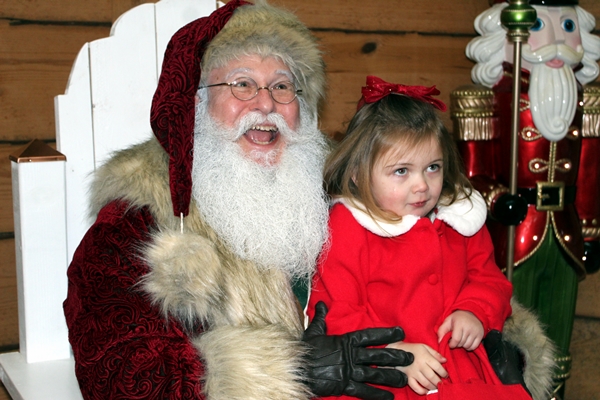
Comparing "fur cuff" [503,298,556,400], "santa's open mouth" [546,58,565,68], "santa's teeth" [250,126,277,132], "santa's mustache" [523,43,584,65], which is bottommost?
"fur cuff" [503,298,556,400]

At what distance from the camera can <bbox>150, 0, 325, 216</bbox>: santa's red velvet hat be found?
5.20 ft

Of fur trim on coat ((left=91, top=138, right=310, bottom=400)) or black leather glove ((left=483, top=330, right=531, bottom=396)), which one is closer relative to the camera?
fur trim on coat ((left=91, top=138, right=310, bottom=400))

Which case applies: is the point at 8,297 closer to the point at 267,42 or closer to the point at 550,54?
the point at 267,42

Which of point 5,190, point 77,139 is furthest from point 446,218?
point 5,190

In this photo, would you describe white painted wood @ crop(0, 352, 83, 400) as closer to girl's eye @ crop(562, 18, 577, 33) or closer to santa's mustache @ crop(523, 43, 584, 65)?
santa's mustache @ crop(523, 43, 584, 65)

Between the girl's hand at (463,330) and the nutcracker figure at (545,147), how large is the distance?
71 cm

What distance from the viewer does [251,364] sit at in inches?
56.7

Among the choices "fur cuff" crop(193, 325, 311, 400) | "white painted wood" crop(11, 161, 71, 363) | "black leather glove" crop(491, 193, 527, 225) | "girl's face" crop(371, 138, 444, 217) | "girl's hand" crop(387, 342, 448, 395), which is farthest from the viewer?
"black leather glove" crop(491, 193, 527, 225)

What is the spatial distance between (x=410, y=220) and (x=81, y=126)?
2.90ft

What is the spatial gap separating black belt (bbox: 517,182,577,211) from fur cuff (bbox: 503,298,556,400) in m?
0.63

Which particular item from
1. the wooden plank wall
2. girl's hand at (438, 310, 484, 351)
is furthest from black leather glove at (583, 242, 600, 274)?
girl's hand at (438, 310, 484, 351)

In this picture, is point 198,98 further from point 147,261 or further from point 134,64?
point 147,261

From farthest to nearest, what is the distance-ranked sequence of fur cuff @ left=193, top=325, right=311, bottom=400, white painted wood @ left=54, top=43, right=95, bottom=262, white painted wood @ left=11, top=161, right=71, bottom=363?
white painted wood @ left=54, top=43, right=95, bottom=262, white painted wood @ left=11, top=161, right=71, bottom=363, fur cuff @ left=193, top=325, right=311, bottom=400

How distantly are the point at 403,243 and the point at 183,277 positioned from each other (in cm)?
51
